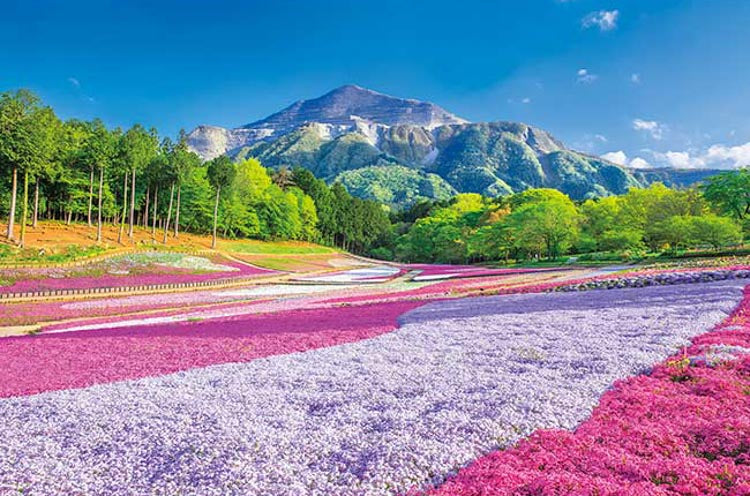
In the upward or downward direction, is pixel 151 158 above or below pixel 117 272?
above

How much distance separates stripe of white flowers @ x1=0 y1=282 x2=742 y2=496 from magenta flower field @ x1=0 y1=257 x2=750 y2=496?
38 millimetres

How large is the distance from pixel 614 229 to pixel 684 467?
243 feet

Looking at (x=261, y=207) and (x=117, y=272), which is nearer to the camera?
(x=117, y=272)

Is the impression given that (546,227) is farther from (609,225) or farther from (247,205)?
(247,205)

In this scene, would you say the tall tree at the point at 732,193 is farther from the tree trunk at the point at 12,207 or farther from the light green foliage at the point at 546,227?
the tree trunk at the point at 12,207

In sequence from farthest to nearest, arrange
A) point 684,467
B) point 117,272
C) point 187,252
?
point 187,252 < point 117,272 < point 684,467

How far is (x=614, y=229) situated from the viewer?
70312 millimetres

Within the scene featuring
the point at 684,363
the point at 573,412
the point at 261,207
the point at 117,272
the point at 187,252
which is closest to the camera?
the point at 573,412

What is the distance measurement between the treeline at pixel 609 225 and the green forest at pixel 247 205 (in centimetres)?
20

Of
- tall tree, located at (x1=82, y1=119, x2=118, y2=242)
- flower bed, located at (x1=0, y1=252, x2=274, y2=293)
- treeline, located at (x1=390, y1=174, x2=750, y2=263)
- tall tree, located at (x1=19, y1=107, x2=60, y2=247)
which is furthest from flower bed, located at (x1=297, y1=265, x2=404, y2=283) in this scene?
tall tree, located at (x1=19, y1=107, x2=60, y2=247)

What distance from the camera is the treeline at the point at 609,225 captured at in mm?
51406

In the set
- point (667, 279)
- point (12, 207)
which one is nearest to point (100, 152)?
point (12, 207)

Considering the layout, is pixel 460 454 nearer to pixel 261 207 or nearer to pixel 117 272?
pixel 117 272

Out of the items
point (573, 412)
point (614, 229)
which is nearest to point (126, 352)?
point (573, 412)
